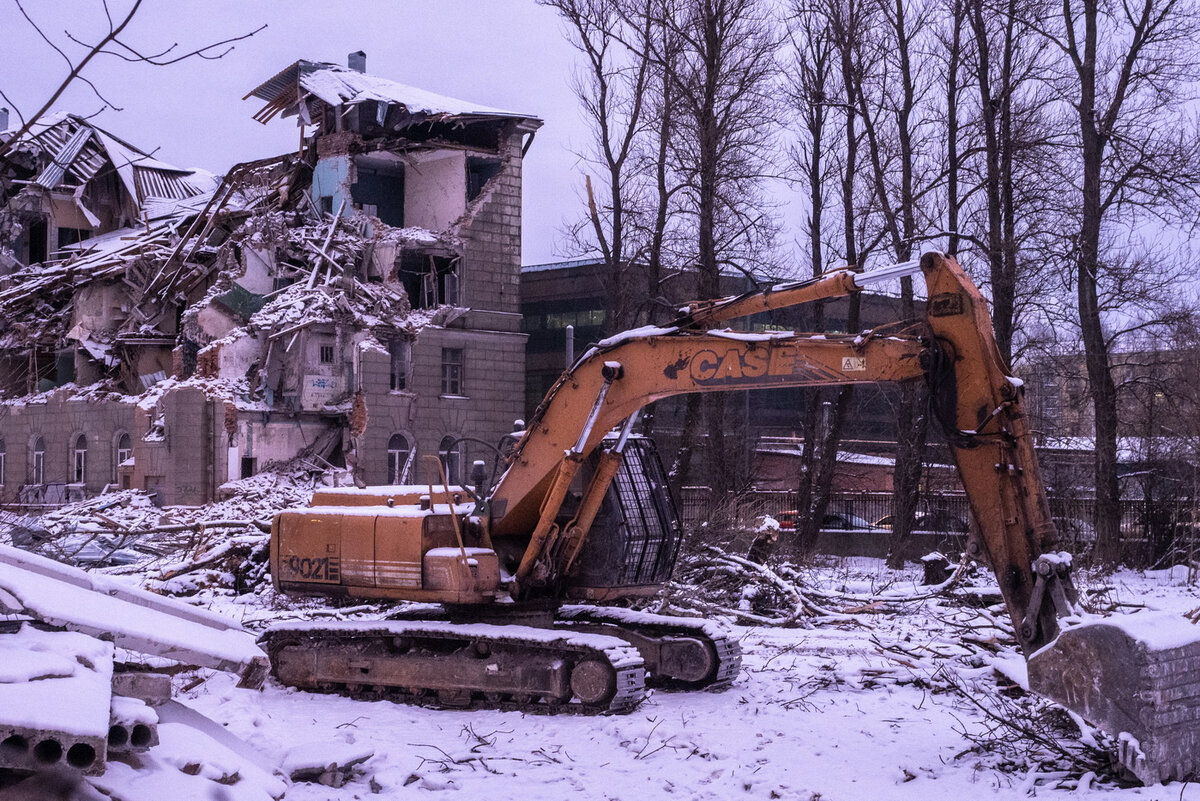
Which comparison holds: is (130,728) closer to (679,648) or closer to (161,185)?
(679,648)

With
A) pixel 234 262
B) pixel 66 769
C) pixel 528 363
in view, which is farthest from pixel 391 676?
pixel 528 363

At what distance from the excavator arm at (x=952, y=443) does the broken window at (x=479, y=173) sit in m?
23.6

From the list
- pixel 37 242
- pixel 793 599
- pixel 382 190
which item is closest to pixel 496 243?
pixel 382 190

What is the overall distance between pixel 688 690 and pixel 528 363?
1493 inches

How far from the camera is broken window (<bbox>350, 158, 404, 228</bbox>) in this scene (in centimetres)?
3384

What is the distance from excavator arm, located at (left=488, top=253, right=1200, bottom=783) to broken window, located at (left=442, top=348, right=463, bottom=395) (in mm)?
21598

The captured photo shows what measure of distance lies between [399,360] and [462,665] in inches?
845

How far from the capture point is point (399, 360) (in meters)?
31.5

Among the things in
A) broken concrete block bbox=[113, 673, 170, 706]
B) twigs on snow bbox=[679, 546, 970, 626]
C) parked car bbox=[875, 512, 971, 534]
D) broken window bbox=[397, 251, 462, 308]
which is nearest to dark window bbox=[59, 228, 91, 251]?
broken window bbox=[397, 251, 462, 308]

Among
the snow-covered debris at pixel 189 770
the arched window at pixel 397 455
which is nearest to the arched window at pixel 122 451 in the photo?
the arched window at pixel 397 455

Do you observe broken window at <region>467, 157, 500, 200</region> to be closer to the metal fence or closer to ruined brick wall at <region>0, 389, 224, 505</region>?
ruined brick wall at <region>0, 389, 224, 505</region>

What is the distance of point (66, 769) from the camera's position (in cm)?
474

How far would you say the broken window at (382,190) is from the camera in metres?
33.8

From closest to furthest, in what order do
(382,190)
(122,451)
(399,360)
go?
(399,360) → (122,451) → (382,190)
